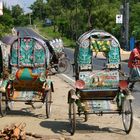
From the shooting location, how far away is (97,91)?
10.3 meters

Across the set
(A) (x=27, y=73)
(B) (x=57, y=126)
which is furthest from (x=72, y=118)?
(A) (x=27, y=73)

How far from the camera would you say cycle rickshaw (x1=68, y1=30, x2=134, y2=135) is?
10.0 metres

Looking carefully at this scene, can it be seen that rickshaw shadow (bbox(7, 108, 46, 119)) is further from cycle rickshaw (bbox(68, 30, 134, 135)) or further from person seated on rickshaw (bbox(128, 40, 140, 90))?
person seated on rickshaw (bbox(128, 40, 140, 90))

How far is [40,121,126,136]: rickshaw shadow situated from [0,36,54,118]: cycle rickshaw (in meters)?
0.91

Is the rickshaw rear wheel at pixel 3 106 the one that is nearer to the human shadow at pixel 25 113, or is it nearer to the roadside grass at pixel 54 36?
the human shadow at pixel 25 113

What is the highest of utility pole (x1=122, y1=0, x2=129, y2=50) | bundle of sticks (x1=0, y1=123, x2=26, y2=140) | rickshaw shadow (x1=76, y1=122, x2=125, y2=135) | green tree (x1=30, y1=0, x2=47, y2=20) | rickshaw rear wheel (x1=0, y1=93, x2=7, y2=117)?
green tree (x1=30, y1=0, x2=47, y2=20)

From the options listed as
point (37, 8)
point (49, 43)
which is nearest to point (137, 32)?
point (49, 43)

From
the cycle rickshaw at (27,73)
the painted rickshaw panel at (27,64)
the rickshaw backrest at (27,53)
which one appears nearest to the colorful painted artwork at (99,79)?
the cycle rickshaw at (27,73)

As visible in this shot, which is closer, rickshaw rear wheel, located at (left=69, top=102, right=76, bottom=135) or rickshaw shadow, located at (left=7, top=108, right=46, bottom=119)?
rickshaw rear wheel, located at (left=69, top=102, right=76, bottom=135)

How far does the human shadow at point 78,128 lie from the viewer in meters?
10.0

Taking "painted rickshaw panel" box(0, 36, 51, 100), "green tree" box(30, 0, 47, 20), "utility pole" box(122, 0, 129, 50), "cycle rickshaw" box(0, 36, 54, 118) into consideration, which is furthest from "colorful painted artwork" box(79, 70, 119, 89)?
"green tree" box(30, 0, 47, 20)

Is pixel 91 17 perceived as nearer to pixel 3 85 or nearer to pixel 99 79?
pixel 3 85

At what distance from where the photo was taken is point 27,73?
1184 cm

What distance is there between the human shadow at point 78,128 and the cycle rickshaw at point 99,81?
29cm
